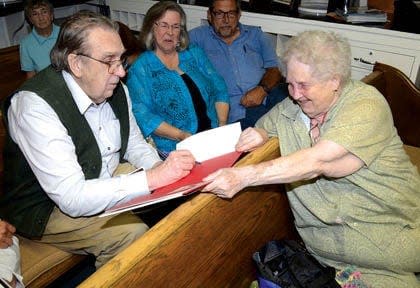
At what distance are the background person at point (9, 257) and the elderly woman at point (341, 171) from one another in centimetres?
79

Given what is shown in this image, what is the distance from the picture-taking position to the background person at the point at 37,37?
110 inches

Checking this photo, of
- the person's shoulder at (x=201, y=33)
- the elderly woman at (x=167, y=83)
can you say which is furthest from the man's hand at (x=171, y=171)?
the person's shoulder at (x=201, y=33)

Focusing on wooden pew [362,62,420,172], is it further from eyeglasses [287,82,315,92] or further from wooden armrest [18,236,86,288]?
wooden armrest [18,236,86,288]

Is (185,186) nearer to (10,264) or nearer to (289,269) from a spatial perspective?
(289,269)

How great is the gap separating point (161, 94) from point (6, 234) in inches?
43.7

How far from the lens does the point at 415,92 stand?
91.6 inches

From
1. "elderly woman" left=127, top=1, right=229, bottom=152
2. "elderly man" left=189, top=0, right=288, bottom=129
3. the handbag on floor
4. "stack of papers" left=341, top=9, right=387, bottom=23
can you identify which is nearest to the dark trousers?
"elderly man" left=189, top=0, right=288, bottom=129

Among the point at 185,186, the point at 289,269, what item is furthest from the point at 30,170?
the point at 289,269

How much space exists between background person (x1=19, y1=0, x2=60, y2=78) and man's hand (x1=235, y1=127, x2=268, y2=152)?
2058mm

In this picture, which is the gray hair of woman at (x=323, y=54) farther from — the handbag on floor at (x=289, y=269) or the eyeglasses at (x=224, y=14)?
the eyeglasses at (x=224, y=14)

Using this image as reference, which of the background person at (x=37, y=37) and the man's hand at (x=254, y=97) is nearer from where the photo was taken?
the man's hand at (x=254, y=97)

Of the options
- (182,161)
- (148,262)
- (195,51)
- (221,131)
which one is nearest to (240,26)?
(195,51)

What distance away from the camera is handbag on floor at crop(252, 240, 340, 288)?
1.36m

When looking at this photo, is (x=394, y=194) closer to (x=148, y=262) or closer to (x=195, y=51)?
(x=148, y=262)
